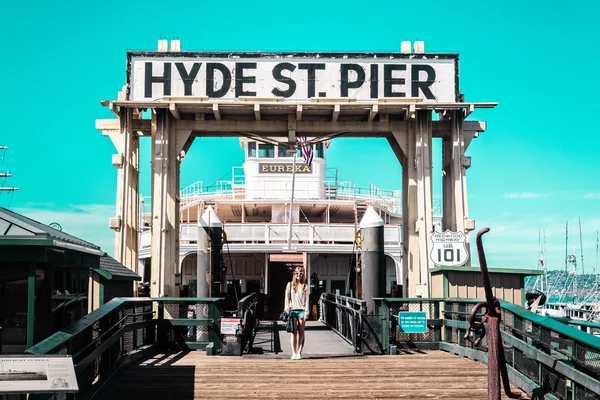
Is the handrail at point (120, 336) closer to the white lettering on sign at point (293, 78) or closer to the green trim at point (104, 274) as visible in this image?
the green trim at point (104, 274)

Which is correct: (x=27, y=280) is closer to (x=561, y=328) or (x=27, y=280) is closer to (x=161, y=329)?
(x=161, y=329)

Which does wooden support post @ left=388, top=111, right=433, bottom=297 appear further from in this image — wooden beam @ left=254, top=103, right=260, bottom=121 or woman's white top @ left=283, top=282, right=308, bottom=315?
woman's white top @ left=283, top=282, right=308, bottom=315

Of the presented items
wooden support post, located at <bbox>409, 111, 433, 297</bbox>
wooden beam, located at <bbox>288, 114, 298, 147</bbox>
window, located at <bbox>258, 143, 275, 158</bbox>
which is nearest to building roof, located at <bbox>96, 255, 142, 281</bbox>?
wooden beam, located at <bbox>288, 114, 298, 147</bbox>

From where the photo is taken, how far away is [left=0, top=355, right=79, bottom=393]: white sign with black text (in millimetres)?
4957

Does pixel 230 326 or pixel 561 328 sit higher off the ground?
pixel 561 328

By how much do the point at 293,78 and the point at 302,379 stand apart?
420 inches

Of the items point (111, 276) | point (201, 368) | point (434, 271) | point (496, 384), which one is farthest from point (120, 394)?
point (434, 271)

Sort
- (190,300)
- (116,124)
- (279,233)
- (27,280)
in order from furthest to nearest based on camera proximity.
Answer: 1. (279,233)
2. (116,124)
3. (190,300)
4. (27,280)

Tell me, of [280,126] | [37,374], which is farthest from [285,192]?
[37,374]

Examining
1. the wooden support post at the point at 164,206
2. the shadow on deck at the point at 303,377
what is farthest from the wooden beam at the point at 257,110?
the shadow on deck at the point at 303,377

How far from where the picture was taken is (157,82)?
18.5 metres

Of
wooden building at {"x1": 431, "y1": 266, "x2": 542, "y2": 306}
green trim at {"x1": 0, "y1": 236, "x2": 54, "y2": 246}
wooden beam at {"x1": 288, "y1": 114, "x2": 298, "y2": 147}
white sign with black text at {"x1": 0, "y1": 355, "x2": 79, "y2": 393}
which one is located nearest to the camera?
white sign with black text at {"x1": 0, "y1": 355, "x2": 79, "y2": 393}

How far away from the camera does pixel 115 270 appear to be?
1566cm

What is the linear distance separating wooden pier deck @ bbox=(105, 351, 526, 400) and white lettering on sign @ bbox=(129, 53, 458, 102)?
8791 mm
